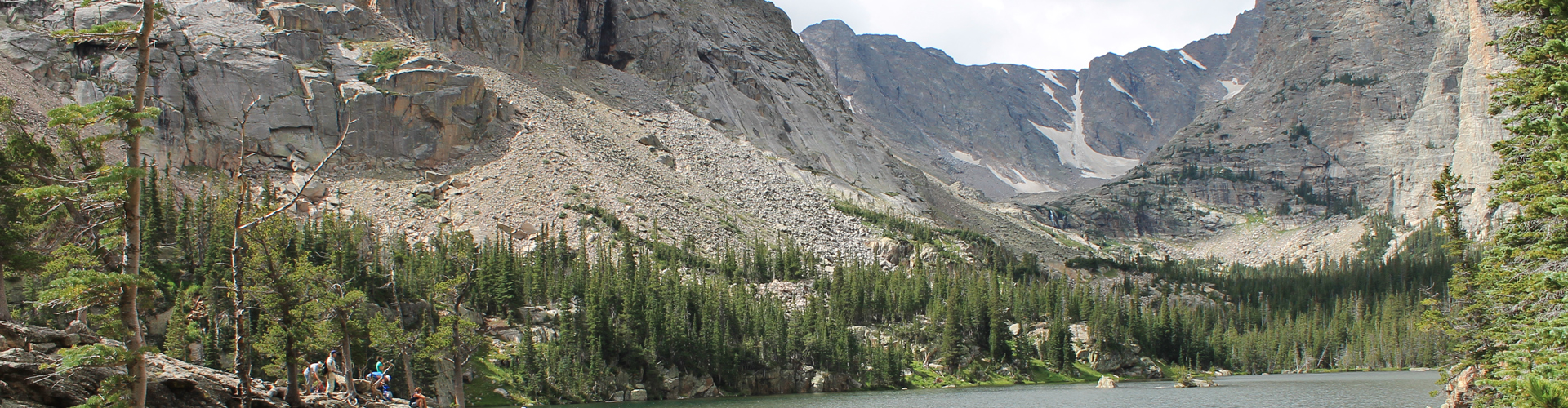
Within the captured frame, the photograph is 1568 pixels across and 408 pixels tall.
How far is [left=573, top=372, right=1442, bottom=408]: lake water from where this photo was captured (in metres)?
66.6

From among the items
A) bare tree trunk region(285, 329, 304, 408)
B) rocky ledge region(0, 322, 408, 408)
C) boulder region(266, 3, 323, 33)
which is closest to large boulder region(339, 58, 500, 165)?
boulder region(266, 3, 323, 33)

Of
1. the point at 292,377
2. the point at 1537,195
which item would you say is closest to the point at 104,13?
the point at 292,377

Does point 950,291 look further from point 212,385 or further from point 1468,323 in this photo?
point 212,385

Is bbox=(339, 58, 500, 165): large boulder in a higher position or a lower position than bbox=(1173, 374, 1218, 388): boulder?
higher

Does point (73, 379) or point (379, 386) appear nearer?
point (73, 379)

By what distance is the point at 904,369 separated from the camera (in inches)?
4321

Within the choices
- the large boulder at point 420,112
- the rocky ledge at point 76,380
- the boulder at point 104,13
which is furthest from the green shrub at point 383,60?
the rocky ledge at point 76,380

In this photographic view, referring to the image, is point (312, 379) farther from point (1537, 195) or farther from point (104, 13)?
point (104, 13)

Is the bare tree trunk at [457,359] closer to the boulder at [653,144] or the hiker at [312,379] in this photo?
the hiker at [312,379]

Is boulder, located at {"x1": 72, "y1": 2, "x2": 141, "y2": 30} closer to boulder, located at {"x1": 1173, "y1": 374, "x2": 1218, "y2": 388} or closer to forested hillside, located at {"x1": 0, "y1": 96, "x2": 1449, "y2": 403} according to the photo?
forested hillside, located at {"x1": 0, "y1": 96, "x2": 1449, "y2": 403}

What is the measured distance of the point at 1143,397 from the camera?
79062 millimetres

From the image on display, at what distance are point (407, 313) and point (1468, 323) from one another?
70498mm

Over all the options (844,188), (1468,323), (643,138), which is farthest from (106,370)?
(844,188)

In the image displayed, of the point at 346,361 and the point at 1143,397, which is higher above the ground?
the point at 346,361
